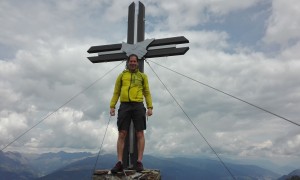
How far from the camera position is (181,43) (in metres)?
8.20

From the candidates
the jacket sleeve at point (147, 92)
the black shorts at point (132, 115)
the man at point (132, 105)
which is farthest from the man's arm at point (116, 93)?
the jacket sleeve at point (147, 92)

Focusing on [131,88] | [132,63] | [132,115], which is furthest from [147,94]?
[132,63]

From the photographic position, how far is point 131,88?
22.0 ft

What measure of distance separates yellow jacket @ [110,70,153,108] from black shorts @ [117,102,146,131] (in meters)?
0.14

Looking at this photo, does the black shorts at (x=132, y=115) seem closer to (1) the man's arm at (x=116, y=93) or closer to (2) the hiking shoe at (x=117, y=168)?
(1) the man's arm at (x=116, y=93)

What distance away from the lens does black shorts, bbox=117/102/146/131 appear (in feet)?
21.5

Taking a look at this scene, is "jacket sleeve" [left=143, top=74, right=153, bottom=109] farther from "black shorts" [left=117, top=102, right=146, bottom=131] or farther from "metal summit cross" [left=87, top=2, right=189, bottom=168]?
"metal summit cross" [left=87, top=2, right=189, bottom=168]

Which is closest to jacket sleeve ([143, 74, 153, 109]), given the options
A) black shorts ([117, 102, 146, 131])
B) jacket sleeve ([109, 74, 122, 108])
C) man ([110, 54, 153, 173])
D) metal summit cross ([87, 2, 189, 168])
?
man ([110, 54, 153, 173])

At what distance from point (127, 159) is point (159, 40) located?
11.2 ft

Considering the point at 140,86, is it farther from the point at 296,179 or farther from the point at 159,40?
the point at 296,179

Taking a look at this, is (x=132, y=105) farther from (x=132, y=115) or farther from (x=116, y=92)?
(x=116, y=92)

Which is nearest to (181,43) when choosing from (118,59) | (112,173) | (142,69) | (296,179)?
(142,69)

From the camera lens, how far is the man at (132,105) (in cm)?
656

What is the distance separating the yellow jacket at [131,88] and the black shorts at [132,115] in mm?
135
